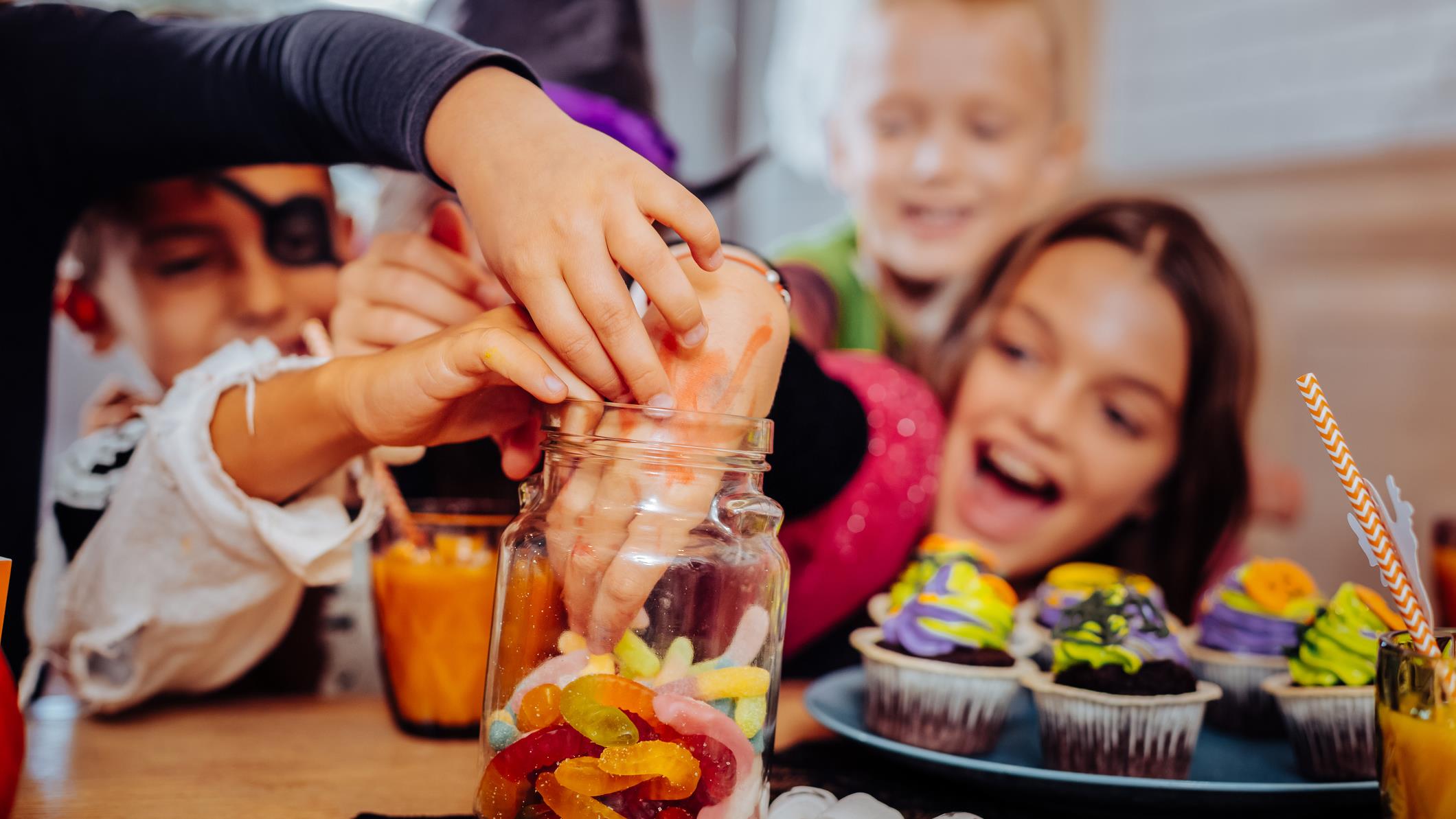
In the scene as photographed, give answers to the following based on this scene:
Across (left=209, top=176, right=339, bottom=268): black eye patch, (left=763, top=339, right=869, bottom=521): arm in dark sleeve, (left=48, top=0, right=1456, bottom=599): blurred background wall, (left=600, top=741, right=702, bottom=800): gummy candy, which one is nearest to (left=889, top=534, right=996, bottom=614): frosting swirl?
(left=763, top=339, right=869, bottom=521): arm in dark sleeve

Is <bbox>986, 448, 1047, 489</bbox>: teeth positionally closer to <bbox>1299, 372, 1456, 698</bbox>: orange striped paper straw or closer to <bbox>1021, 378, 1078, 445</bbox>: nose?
<bbox>1021, 378, 1078, 445</bbox>: nose

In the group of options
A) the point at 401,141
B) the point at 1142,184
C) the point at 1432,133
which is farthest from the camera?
the point at 1142,184

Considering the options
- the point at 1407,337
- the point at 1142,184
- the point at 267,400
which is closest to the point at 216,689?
the point at 267,400

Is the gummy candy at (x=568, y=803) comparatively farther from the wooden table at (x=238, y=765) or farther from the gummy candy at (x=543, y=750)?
the wooden table at (x=238, y=765)

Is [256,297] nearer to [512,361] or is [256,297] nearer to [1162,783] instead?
[512,361]

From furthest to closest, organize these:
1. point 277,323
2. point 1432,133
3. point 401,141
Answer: point 1432,133 → point 277,323 → point 401,141

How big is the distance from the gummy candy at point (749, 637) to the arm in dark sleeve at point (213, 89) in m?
0.37

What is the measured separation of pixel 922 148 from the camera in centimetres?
155

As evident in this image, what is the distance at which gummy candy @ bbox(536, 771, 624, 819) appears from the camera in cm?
50

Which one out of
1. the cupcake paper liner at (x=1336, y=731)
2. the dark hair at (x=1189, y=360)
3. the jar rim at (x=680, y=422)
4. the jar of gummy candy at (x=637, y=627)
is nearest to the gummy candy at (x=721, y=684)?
the jar of gummy candy at (x=637, y=627)

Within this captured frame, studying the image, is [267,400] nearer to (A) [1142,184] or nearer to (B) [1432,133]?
(A) [1142,184]

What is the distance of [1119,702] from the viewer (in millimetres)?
813

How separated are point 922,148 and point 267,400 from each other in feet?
3.55

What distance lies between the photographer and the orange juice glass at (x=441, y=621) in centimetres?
85
